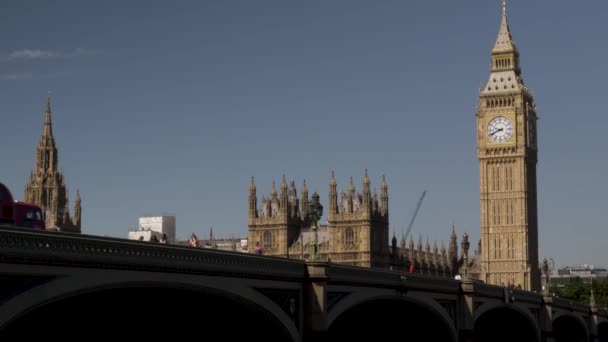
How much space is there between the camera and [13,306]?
87.9ft

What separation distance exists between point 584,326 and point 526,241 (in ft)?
193

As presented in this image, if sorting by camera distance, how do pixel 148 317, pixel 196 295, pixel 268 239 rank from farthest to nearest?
1. pixel 268 239
2. pixel 148 317
3. pixel 196 295

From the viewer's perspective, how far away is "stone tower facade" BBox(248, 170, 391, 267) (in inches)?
5792

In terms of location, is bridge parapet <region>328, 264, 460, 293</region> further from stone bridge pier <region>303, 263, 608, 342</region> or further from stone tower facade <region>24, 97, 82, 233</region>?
stone tower facade <region>24, 97, 82, 233</region>

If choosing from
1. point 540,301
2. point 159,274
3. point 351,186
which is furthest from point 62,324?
point 351,186

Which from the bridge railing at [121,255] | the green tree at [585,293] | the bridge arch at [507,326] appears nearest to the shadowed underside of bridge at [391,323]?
the bridge arch at [507,326]

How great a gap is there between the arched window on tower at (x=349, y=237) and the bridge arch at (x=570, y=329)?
3952 centimetres

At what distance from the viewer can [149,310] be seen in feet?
127

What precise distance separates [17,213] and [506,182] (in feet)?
437

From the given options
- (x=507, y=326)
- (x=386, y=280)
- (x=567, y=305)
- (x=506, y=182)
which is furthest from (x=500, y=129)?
(x=386, y=280)

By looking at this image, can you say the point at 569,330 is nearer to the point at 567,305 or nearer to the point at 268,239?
the point at 567,305

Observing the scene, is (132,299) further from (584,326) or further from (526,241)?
(526,241)

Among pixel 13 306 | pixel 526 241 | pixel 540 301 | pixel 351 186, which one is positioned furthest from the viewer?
pixel 526 241

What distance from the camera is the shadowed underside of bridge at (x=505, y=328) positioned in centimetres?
8562
